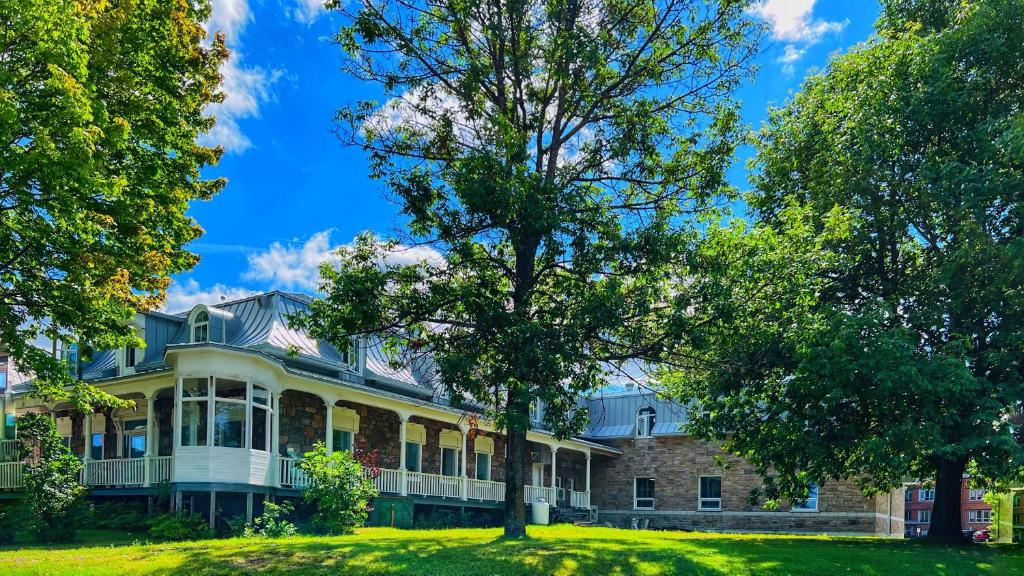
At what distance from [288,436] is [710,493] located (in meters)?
18.4

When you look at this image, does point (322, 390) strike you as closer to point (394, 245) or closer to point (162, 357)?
point (162, 357)

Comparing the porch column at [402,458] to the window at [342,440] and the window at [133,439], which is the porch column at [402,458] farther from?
the window at [133,439]

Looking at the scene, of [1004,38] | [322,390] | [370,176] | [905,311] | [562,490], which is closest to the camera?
[370,176]

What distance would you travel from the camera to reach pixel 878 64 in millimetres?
17938

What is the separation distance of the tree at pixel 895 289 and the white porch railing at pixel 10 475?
17732mm

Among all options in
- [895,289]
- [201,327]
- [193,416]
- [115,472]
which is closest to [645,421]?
[895,289]

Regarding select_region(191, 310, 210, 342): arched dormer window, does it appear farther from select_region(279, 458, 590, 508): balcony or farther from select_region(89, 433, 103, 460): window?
select_region(279, 458, 590, 508): balcony

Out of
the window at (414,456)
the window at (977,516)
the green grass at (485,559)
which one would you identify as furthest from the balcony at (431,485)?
the window at (977,516)

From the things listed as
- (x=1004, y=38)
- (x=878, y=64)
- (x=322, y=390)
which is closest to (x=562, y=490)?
(x=322, y=390)

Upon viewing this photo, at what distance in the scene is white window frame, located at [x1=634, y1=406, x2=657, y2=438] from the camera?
34.7 meters

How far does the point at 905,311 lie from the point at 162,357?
731 inches

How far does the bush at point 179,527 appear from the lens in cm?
1695

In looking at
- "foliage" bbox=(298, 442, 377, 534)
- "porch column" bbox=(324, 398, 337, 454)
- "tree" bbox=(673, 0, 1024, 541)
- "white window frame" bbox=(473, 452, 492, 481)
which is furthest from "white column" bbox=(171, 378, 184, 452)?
"white window frame" bbox=(473, 452, 492, 481)

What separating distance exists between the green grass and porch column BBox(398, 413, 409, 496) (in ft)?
26.6
